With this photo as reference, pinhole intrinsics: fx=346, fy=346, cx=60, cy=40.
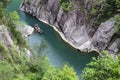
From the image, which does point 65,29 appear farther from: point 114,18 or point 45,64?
point 45,64

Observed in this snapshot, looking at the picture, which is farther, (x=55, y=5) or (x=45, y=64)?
(x=55, y=5)

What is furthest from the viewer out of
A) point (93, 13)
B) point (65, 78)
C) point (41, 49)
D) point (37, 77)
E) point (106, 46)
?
point (93, 13)

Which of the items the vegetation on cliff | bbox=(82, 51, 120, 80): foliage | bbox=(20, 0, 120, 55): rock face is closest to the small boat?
bbox=(20, 0, 120, 55): rock face

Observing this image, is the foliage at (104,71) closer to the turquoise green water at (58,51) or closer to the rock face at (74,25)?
the turquoise green water at (58,51)

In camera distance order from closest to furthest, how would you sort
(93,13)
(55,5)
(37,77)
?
(37,77), (93,13), (55,5)

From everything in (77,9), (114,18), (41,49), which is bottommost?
(41,49)

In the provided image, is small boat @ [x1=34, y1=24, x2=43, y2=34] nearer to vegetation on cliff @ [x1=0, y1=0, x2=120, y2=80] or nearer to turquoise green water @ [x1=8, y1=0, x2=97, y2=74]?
turquoise green water @ [x1=8, y1=0, x2=97, y2=74]

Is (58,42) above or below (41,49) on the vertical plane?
above

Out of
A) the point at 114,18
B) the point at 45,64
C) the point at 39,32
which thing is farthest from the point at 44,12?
the point at 45,64
